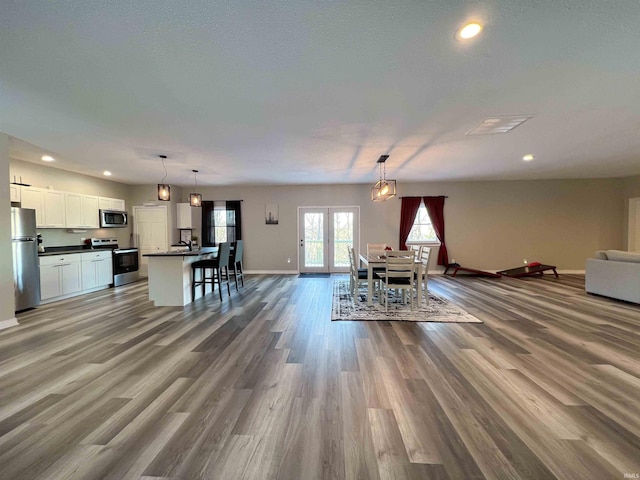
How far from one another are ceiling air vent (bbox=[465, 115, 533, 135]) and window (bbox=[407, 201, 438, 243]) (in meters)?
4.02

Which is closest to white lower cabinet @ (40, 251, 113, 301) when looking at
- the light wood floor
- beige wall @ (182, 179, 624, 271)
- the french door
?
the light wood floor

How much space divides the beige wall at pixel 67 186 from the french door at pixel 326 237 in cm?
480

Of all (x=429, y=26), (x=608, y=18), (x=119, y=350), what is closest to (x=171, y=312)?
(x=119, y=350)

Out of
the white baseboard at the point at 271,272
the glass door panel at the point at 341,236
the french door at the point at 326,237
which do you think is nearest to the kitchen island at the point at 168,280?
the white baseboard at the point at 271,272

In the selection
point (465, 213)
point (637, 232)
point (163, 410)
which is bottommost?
point (163, 410)

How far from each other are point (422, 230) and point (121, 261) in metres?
7.80

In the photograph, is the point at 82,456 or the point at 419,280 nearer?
the point at 82,456

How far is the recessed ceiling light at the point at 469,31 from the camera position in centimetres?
171

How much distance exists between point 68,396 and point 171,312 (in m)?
2.13

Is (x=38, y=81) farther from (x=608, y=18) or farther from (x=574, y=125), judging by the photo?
(x=574, y=125)

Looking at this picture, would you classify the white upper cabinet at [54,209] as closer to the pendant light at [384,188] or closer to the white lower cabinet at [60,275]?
the white lower cabinet at [60,275]

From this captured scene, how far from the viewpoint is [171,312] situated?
161 inches

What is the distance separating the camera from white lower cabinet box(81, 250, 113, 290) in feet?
17.5

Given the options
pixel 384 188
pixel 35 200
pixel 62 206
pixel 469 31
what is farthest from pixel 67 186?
pixel 469 31
